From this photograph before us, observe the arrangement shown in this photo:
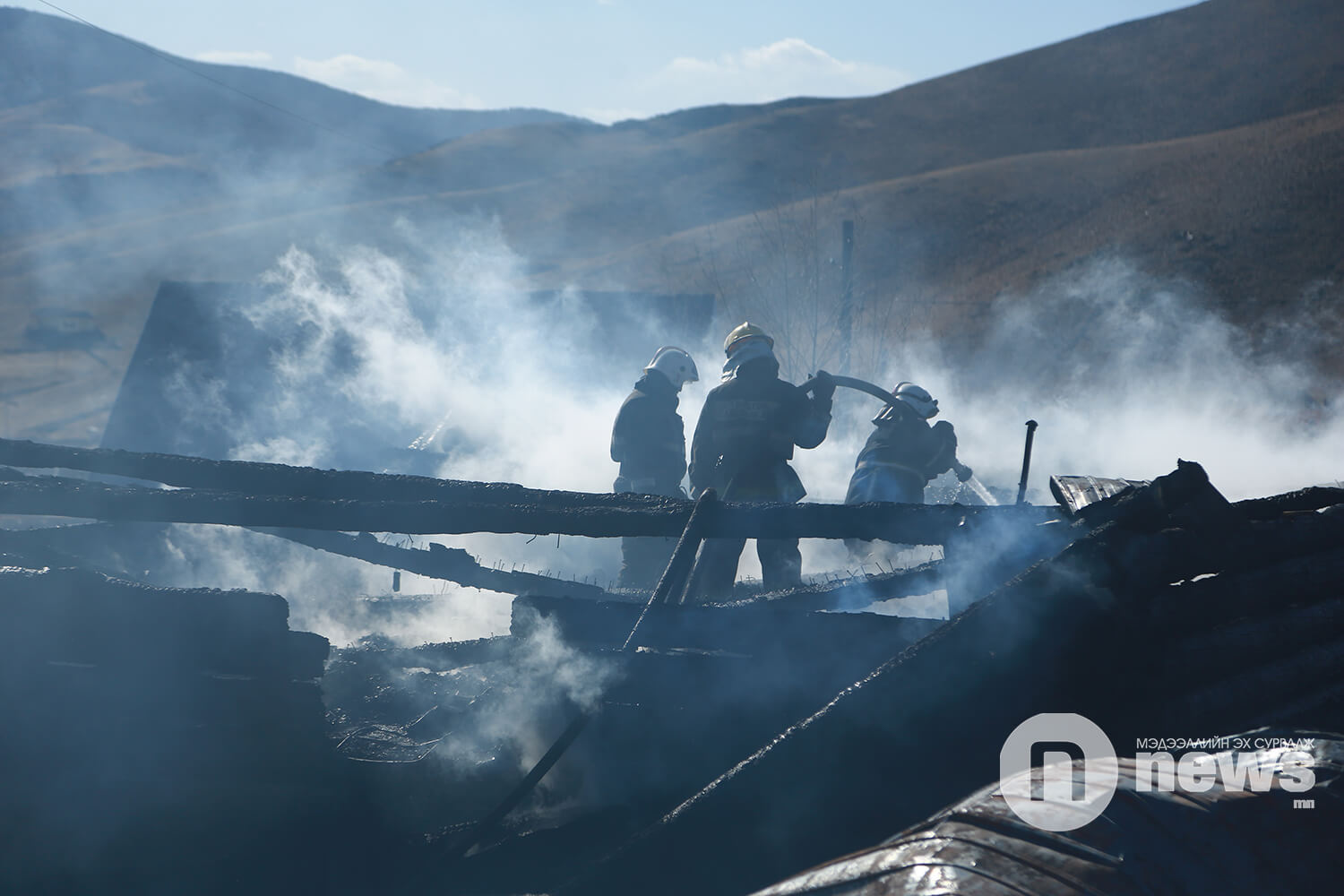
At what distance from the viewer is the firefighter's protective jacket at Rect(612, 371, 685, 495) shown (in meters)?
9.05

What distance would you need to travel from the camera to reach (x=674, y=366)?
363 inches

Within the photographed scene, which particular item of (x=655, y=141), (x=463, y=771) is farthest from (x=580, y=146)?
(x=463, y=771)

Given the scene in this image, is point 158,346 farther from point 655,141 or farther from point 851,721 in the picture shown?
point 655,141

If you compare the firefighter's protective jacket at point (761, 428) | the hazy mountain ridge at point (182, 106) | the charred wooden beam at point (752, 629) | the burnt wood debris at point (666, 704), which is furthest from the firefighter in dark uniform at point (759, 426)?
the hazy mountain ridge at point (182, 106)

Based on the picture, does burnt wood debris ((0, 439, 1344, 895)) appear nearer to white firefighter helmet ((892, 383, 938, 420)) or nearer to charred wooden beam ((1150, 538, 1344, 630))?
charred wooden beam ((1150, 538, 1344, 630))

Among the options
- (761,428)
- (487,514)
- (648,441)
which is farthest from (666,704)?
(648,441)

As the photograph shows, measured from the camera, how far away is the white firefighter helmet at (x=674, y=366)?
9.20 metres

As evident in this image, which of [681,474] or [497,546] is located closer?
[681,474]

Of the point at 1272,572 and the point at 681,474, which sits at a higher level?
the point at 681,474

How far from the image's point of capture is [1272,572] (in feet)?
11.3

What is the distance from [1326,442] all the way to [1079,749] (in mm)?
15856

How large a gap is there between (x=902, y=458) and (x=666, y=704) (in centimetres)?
491

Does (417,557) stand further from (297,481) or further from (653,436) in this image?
(653,436)

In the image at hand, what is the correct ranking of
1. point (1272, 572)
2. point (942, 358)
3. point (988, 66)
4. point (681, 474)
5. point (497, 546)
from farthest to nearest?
point (988, 66)
point (942, 358)
point (497, 546)
point (681, 474)
point (1272, 572)
